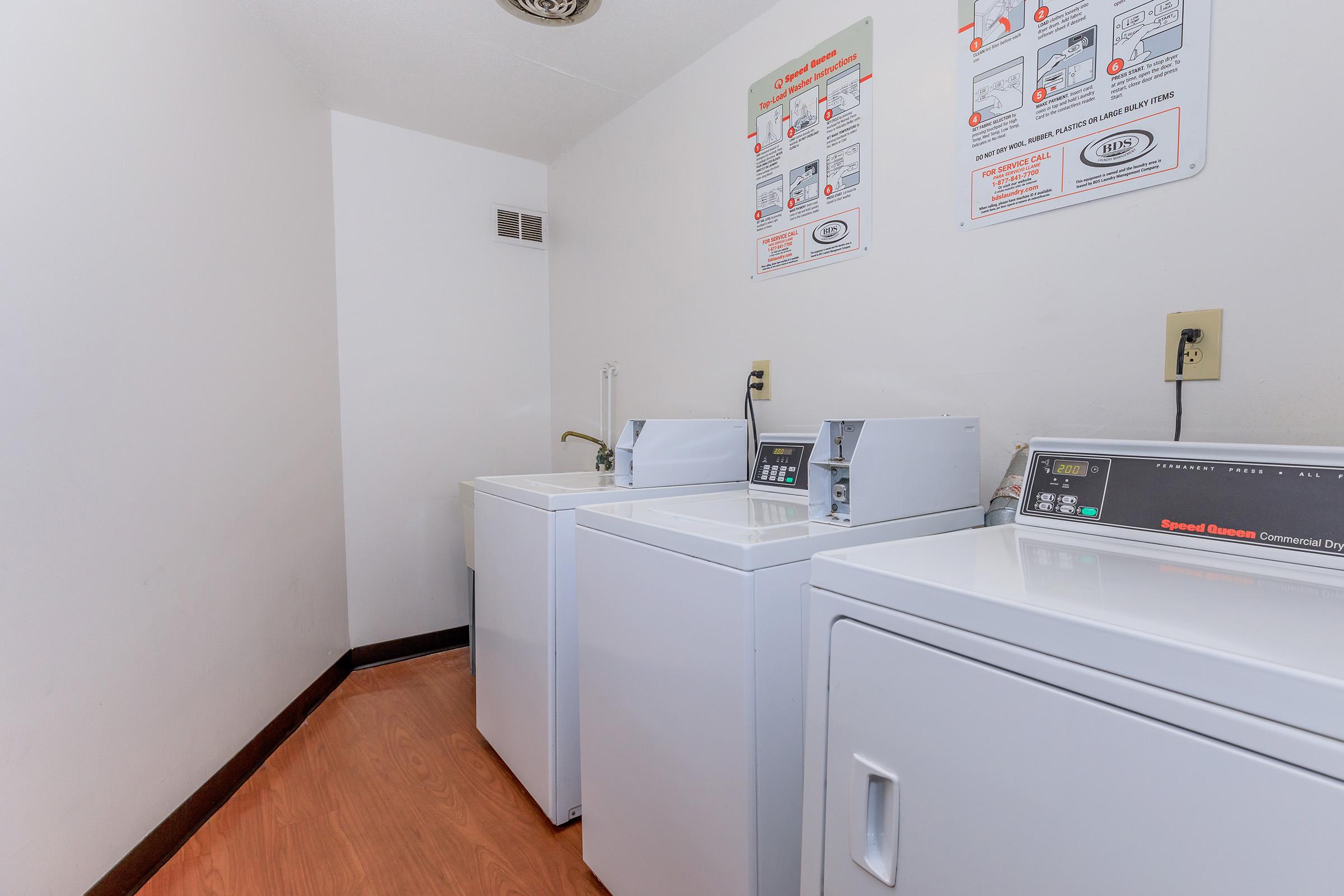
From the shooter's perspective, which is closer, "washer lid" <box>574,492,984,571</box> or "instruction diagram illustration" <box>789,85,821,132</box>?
"washer lid" <box>574,492,984,571</box>

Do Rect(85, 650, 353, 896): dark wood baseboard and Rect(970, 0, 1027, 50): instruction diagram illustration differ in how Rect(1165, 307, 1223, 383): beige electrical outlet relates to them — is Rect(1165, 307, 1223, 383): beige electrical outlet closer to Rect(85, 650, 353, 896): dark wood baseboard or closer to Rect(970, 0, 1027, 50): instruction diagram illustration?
Rect(970, 0, 1027, 50): instruction diagram illustration

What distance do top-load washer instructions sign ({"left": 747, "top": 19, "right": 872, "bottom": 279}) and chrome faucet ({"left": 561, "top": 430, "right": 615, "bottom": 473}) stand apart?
3.29 ft

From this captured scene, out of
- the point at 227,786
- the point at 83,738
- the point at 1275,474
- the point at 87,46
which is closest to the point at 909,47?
the point at 1275,474

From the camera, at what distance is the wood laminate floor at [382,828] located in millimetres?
1506

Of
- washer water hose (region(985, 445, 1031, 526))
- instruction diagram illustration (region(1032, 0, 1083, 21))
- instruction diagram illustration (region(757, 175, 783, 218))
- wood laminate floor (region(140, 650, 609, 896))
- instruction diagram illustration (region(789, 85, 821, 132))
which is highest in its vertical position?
instruction diagram illustration (region(789, 85, 821, 132))

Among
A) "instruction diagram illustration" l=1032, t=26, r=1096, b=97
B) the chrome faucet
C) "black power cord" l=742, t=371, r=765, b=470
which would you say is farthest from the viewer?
the chrome faucet

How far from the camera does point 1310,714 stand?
0.47 m

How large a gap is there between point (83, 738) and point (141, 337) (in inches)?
34.8

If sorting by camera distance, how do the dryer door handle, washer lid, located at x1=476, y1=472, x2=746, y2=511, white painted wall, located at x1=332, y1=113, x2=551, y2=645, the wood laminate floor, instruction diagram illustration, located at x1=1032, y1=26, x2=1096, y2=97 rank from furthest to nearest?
white painted wall, located at x1=332, y1=113, x2=551, y2=645 → washer lid, located at x1=476, y1=472, x2=746, y2=511 → the wood laminate floor → instruction diagram illustration, located at x1=1032, y1=26, x2=1096, y2=97 → the dryer door handle

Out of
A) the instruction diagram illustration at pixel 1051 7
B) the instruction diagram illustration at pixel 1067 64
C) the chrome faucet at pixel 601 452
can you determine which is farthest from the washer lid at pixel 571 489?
the instruction diagram illustration at pixel 1051 7

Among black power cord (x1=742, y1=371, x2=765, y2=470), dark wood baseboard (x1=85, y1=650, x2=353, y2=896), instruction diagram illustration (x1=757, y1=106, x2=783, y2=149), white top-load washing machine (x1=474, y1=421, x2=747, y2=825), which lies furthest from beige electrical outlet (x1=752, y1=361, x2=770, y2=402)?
dark wood baseboard (x1=85, y1=650, x2=353, y2=896)

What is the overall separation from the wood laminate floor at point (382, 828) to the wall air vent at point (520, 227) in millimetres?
2159

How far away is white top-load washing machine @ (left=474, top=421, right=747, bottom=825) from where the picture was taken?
Answer: 1.64 meters

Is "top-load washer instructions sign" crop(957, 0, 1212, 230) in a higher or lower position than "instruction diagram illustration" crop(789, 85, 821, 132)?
lower
